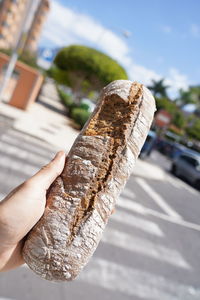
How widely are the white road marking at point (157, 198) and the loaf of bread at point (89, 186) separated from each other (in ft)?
27.7

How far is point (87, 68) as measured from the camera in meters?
26.6

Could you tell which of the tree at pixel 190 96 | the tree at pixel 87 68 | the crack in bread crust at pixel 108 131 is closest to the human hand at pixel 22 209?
the crack in bread crust at pixel 108 131

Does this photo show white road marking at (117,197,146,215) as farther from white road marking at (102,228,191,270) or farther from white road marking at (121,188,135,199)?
white road marking at (102,228,191,270)

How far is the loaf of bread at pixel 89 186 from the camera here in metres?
1.92

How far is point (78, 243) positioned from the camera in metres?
1.94

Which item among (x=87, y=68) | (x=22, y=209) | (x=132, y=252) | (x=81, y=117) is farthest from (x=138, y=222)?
(x=87, y=68)

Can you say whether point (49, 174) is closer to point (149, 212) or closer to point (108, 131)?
point (108, 131)

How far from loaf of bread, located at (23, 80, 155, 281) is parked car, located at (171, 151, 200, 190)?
15.7m

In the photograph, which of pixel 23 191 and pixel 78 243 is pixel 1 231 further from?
pixel 78 243

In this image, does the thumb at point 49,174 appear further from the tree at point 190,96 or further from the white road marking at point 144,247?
the tree at point 190,96

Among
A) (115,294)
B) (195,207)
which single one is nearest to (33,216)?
(115,294)

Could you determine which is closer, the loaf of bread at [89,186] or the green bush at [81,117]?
the loaf of bread at [89,186]

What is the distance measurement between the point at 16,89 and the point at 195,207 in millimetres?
11930

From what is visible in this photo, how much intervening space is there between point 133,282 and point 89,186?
4.16 metres
